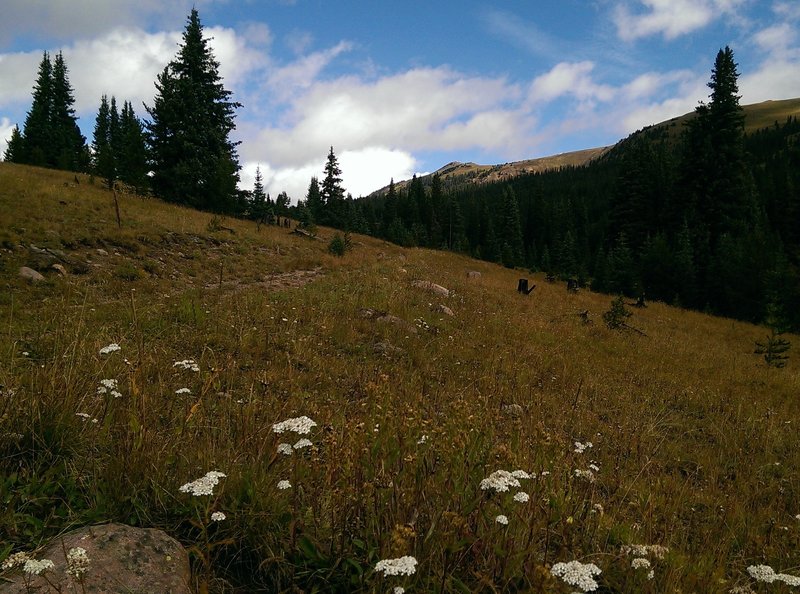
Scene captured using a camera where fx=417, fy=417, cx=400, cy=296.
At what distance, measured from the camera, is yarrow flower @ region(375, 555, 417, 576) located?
1.47 m

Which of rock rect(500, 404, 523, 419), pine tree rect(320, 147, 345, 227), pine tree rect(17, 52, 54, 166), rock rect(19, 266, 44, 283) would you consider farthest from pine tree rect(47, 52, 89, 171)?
rock rect(500, 404, 523, 419)

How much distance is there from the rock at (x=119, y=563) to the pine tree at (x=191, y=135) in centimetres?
2967

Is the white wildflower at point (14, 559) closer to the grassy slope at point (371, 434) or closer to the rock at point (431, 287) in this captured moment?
the grassy slope at point (371, 434)

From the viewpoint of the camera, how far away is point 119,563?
5.89ft

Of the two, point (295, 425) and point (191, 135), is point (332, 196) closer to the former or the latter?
point (191, 135)

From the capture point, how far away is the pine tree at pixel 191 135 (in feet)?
90.2

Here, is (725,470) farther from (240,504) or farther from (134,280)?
(134,280)

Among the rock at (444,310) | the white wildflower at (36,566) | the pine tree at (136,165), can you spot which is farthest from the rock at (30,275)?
the pine tree at (136,165)

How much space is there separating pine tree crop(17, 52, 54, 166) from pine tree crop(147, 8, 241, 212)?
28013mm

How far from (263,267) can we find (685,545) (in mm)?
14755

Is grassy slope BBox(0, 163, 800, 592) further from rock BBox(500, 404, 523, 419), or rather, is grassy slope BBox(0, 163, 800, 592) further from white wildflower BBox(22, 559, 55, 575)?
white wildflower BBox(22, 559, 55, 575)

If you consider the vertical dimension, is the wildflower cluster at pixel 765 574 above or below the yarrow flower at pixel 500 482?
below

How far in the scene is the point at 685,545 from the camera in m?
2.82

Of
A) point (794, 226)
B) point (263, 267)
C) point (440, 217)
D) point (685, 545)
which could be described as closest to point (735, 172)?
point (794, 226)
